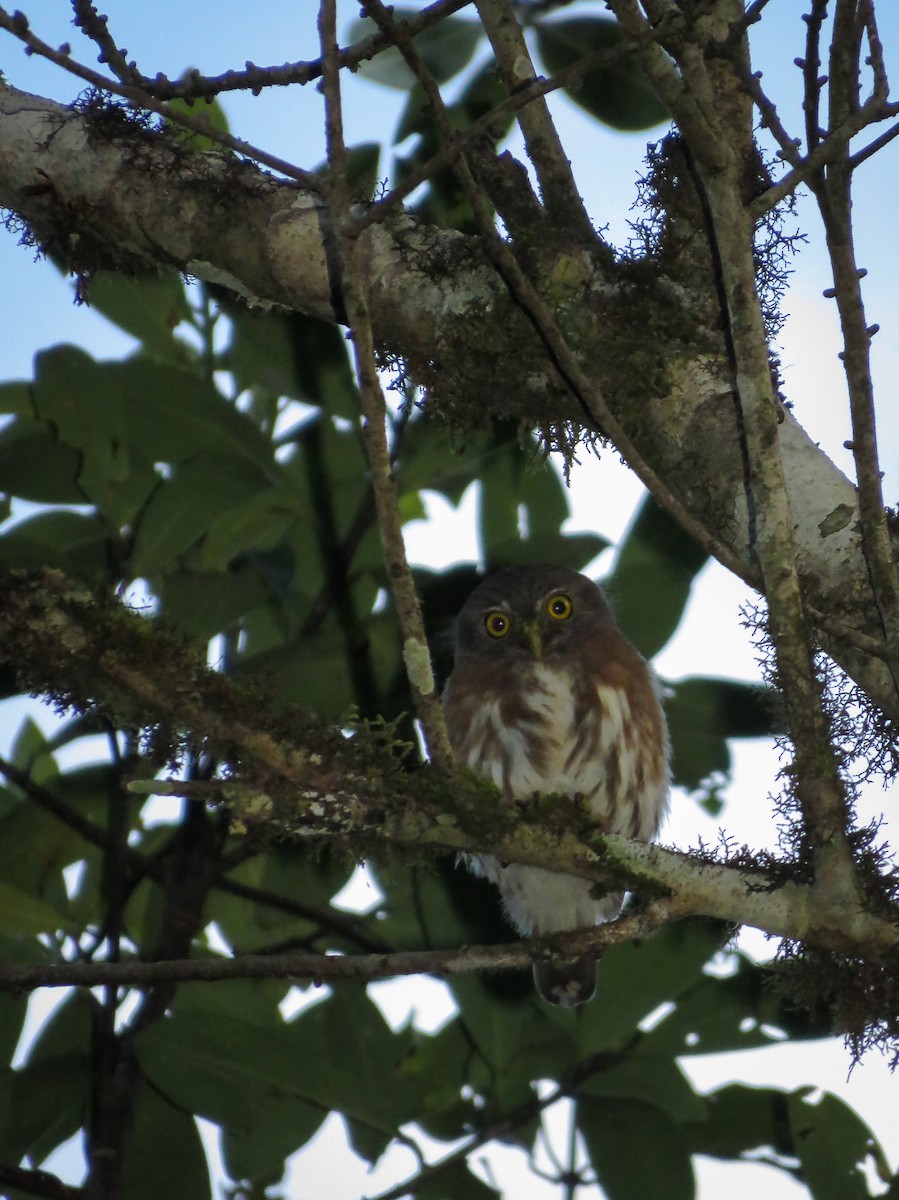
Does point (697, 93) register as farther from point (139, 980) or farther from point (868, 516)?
point (139, 980)

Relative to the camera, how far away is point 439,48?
4.06 metres

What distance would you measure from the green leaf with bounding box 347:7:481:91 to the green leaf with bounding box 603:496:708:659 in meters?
1.42

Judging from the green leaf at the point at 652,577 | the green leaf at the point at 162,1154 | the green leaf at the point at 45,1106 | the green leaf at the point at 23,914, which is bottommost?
the green leaf at the point at 162,1154

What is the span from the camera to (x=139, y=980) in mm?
2533

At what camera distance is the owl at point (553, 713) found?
431 cm

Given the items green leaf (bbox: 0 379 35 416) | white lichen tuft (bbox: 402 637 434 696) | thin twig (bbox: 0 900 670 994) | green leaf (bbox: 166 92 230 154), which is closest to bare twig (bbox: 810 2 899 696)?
thin twig (bbox: 0 900 670 994)

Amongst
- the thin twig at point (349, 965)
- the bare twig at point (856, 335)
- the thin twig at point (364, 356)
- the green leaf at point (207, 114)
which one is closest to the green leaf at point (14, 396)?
the green leaf at point (207, 114)

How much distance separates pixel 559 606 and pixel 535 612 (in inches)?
4.6

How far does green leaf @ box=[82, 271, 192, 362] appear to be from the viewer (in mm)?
4359

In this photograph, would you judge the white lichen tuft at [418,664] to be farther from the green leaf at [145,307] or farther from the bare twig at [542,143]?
the green leaf at [145,307]

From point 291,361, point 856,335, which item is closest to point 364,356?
point 856,335

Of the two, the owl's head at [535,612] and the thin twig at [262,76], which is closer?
the thin twig at [262,76]

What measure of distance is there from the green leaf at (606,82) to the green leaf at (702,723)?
1.70 m

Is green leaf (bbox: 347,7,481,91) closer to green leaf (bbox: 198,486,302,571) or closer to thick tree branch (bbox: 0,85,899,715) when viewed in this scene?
thick tree branch (bbox: 0,85,899,715)
